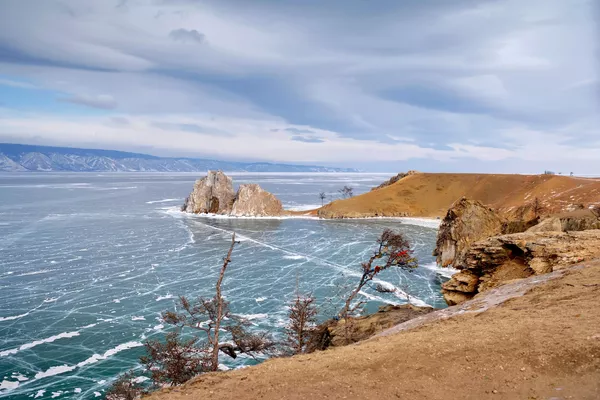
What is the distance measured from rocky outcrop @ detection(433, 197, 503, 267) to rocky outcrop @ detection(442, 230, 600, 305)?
21034 mm

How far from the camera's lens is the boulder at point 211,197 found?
10119 centimetres

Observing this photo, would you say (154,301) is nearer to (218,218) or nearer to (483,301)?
(483,301)

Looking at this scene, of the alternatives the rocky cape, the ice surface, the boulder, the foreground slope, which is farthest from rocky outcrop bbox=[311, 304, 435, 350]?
the boulder

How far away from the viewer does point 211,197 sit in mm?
102062

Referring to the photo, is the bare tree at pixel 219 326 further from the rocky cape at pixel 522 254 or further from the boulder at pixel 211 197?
the boulder at pixel 211 197

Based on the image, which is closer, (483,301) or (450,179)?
(483,301)

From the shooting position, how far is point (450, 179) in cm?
12581

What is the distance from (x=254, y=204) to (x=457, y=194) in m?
59.7

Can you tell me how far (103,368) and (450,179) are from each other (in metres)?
120

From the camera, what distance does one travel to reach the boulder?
101188 millimetres

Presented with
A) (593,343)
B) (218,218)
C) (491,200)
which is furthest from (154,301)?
(491,200)

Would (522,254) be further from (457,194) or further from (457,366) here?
(457,194)

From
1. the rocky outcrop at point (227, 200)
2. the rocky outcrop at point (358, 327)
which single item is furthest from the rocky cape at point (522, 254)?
the rocky outcrop at point (227, 200)

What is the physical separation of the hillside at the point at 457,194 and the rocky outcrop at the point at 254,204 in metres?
11.9
